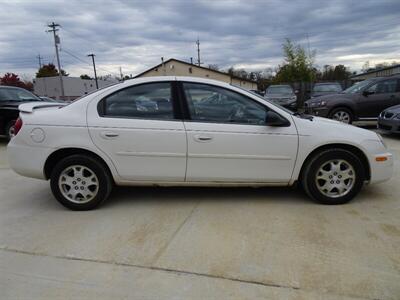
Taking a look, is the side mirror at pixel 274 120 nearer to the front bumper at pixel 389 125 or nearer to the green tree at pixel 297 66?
the front bumper at pixel 389 125

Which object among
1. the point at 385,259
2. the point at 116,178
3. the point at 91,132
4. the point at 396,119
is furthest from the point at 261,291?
the point at 396,119

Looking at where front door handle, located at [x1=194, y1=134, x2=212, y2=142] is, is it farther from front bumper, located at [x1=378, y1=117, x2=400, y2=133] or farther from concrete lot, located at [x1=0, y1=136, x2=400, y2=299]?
front bumper, located at [x1=378, y1=117, x2=400, y2=133]

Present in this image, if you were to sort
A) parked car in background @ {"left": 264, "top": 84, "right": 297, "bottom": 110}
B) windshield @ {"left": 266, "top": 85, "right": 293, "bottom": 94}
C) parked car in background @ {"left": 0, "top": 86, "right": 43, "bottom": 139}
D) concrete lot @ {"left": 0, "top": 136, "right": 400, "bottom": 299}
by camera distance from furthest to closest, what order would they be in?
windshield @ {"left": 266, "top": 85, "right": 293, "bottom": 94}, parked car in background @ {"left": 264, "top": 84, "right": 297, "bottom": 110}, parked car in background @ {"left": 0, "top": 86, "right": 43, "bottom": 139}, concrete lot @ {"left": 0, "top": 136, "right": 400, "bottom": 299}

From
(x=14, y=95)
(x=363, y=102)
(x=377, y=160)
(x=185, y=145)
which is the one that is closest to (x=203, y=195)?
(x=185, y=145)

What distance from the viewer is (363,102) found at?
1023 centimetres

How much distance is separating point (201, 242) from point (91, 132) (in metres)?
1.81

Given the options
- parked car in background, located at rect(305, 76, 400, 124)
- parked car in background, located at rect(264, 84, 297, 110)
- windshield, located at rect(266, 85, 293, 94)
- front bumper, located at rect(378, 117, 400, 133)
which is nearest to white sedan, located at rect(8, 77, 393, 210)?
front bumper, located at rect(378, 117, 400, 133)

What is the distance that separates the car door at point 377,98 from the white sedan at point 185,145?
6.74 metres

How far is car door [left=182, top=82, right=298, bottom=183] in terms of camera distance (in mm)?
3969

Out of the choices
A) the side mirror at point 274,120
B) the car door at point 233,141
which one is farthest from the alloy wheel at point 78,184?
the side mirror at point 274,120

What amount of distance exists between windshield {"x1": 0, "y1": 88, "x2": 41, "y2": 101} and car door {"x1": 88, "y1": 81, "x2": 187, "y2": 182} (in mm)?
6935

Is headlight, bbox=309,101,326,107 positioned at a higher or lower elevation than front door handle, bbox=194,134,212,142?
higher

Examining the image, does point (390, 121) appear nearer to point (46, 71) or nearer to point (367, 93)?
point (367, 93)

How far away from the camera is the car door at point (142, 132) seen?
3969 millimetres
